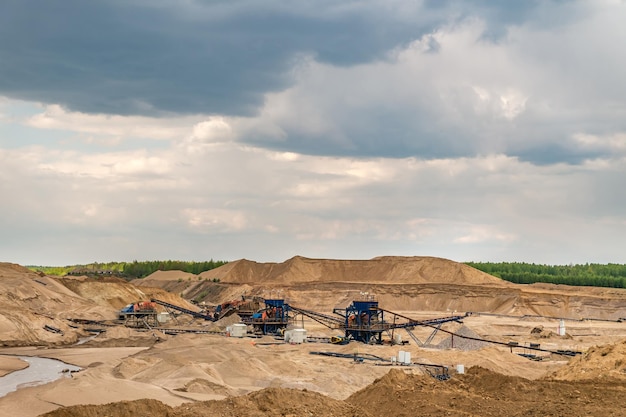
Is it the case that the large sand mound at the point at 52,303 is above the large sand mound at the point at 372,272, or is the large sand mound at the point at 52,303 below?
below

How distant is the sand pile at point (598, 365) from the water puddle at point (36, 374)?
3450 cm

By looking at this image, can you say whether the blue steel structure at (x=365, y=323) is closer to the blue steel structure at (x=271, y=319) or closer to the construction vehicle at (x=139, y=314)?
the blue steel structure at (x=271, y=319)

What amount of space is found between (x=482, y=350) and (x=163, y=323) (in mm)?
53444

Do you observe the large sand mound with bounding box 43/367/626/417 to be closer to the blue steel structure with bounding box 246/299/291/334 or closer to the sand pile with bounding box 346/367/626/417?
the sand pile with bounding box 346/367/626/417

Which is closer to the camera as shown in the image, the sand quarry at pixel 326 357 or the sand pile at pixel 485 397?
the sand pile at pixel 485 397

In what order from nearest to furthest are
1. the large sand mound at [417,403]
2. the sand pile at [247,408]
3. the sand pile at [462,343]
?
the sand pile at [247,408]
the large sand mound at [417,403]
the sand pile at [462,343]

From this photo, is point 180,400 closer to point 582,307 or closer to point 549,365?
point 549,365

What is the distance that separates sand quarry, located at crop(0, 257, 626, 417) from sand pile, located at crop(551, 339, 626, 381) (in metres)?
0.13

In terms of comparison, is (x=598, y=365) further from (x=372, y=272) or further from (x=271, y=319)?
(x=372, y=272)

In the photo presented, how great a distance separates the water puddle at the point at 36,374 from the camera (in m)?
53.6

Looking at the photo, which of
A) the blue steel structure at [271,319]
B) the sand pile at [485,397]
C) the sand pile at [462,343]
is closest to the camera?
the sand pile at [485,397]

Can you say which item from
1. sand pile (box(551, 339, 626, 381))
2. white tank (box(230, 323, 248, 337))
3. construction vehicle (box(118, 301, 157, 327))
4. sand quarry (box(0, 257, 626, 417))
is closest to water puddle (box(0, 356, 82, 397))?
sand quarry (box(0, 257, 626, 417))

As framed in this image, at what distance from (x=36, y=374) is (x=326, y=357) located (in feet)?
79.8

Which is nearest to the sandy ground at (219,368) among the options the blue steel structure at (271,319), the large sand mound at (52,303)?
the blue steel structure at (271,319)
